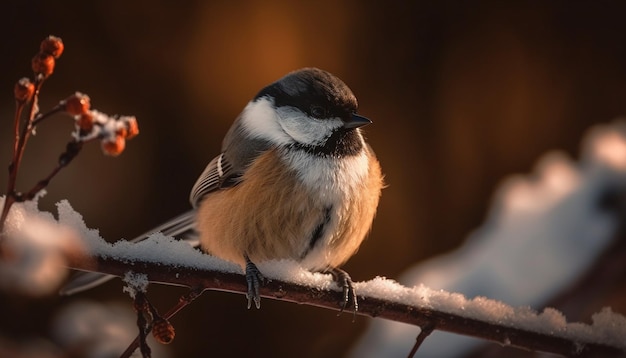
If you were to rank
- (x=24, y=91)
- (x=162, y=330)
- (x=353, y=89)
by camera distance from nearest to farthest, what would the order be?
(x=24, y=91) < (x=162, y=330) < (x=353, y=89)

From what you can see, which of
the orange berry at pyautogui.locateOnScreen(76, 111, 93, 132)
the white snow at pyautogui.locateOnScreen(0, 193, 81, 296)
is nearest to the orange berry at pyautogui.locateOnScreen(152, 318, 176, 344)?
the white snow at pyautogui.locateOnScreen(0, 193, 81, 296)

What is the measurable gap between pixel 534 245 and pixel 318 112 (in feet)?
2.03

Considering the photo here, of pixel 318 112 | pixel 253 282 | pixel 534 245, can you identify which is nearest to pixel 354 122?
pixel 318 112

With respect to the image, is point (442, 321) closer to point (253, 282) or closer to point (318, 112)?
point (253, 282)

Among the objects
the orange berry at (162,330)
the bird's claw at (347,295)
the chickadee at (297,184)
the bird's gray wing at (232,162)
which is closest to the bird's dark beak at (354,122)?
the chickadee at (297,184)

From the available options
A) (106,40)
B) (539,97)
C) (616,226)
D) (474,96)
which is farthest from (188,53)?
(616,226)

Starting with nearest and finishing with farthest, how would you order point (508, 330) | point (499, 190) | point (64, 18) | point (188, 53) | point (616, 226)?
point (508, 330), point (616, 226), point (64, 18), point (188, 53), point (499, 190)

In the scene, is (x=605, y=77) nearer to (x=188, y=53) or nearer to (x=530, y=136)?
(x=530, y=136)

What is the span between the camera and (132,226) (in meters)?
1.97

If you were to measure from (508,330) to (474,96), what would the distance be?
49.2 inches

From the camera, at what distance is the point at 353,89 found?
6.96 feet

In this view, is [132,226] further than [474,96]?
No

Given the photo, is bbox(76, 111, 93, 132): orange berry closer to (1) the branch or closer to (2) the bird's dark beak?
(1) the branch

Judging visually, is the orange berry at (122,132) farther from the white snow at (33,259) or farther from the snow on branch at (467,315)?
the snow on branch at (467,315)
